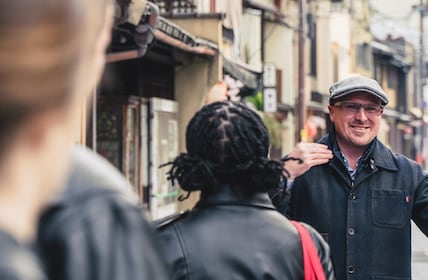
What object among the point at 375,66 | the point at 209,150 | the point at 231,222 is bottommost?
the point at 231,222

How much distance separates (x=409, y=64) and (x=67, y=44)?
64.6 metres

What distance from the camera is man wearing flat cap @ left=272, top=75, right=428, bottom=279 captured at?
491cm

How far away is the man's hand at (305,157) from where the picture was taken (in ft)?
14.5

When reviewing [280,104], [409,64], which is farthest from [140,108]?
[409,64]

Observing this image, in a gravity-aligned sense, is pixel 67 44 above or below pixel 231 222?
above

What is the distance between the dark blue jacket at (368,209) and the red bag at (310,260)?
5.85ft

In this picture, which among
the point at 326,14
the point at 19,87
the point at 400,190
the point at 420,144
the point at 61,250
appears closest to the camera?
the point at 19,87

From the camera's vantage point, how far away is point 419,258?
15.1 metres

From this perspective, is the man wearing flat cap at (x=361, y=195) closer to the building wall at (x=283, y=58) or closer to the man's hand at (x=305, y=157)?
the man's hand at (x=305, y=157)

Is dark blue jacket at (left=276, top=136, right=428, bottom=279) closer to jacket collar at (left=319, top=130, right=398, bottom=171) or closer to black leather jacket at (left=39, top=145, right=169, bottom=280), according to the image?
jacket collar at (left=319, top=130, right=398, bottom=171)

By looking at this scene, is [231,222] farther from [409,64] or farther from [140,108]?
[409,64]

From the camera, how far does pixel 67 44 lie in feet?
5.12

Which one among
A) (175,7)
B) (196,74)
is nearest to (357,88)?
(175,7)

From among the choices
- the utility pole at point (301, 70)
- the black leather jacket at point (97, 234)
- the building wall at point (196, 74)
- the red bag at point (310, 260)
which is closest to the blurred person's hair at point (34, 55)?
the black leather jacket at point (97, 234)
